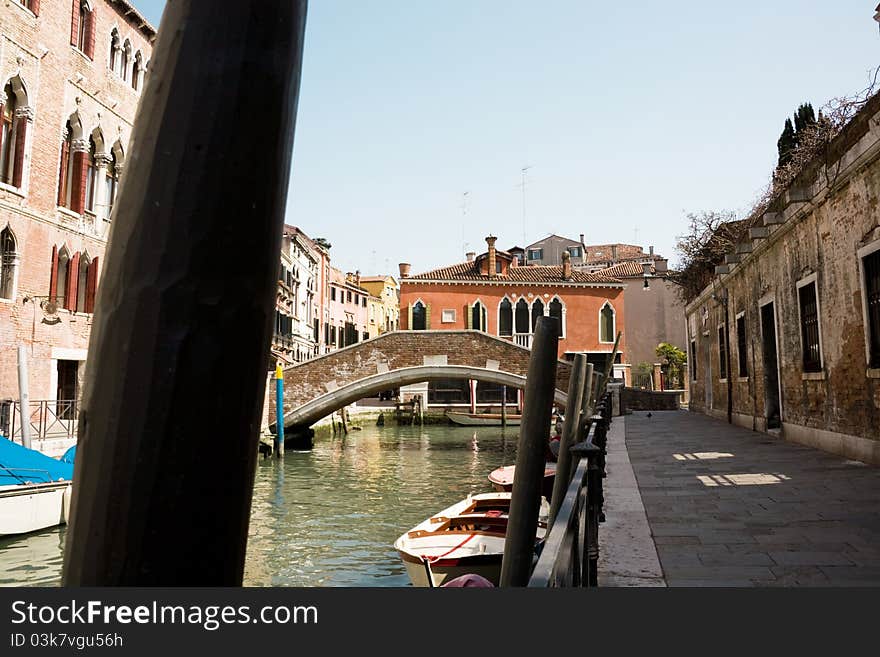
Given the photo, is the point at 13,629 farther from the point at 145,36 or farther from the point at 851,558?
the point at 145,36

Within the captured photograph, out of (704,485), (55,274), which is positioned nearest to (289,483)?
(55,274)

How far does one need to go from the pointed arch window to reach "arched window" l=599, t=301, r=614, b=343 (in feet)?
10.6

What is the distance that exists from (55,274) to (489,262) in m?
18.9

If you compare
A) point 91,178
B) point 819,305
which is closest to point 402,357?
point 91,178

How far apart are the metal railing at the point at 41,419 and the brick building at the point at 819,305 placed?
37.9 feet

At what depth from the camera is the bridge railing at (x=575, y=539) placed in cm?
185

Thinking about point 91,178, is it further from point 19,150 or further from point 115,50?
point 115,50

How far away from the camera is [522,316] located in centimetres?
2978

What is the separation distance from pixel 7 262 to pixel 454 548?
37.6ft

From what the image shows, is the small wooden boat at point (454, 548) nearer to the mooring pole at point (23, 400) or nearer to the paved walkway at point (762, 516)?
the paved walkway at point (762, 516)

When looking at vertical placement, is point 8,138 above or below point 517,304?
above

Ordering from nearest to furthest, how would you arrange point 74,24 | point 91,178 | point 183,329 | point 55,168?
point 183,329
point 55,168
point 74,24
point 91,178

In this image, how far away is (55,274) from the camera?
1426 cm

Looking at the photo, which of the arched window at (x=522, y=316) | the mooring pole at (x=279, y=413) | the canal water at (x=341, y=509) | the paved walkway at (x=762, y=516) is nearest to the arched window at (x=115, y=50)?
the mooring pole at (x=279, y=413)
